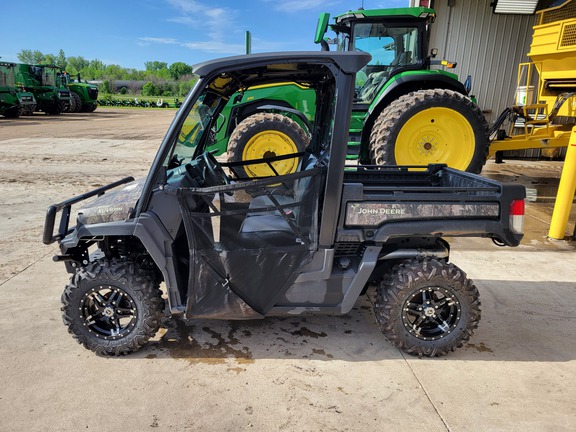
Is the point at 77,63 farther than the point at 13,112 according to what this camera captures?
Yes

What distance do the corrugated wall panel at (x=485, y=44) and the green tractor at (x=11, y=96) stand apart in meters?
20.5

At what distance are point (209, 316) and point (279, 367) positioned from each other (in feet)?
1.83

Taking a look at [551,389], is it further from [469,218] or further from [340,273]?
[340,273]

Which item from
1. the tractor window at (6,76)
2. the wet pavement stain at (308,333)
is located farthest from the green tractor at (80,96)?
the wet pavement stain at (308,333)

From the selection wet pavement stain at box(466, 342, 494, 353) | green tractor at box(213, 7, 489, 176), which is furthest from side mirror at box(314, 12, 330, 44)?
wet pavement stain at box(466, 342, 494, 353)

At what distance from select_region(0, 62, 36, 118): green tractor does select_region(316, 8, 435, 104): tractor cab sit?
20819mm

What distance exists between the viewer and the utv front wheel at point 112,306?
2.79 meters

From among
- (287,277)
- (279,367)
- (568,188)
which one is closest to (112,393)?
(279,367)

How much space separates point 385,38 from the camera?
6.82m

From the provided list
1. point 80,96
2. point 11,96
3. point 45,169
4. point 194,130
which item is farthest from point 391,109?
point 80,96

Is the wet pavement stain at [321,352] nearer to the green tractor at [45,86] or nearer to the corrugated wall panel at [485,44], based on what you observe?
the corrugated wall panel at [485,44]

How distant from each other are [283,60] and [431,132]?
4545 millimetres

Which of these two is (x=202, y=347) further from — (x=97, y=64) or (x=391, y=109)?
(x=97, y=64)

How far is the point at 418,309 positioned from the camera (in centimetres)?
290
